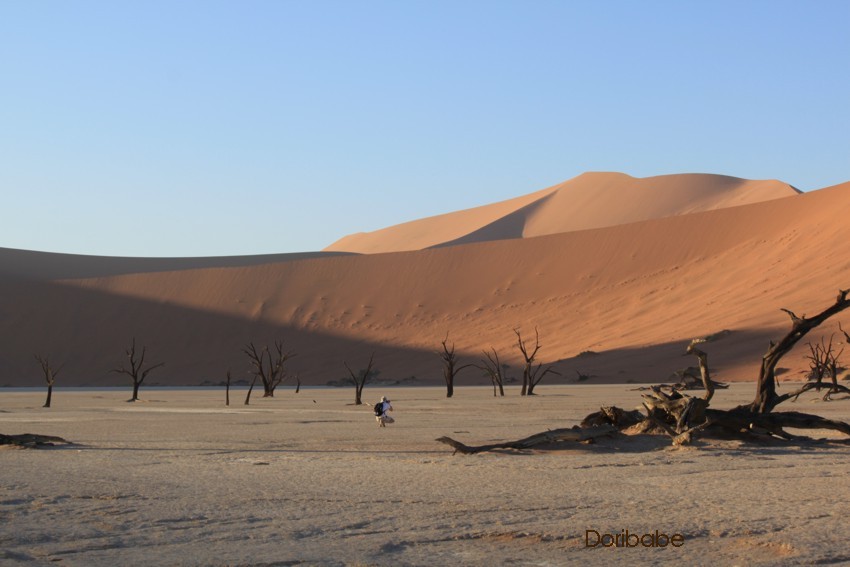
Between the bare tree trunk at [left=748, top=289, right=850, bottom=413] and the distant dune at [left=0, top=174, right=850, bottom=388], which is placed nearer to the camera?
the bare tree trunk at [left=748, top=289, right=850, bottom=413]

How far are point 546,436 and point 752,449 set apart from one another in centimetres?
244

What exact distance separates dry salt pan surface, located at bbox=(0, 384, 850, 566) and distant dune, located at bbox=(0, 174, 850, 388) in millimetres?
34754

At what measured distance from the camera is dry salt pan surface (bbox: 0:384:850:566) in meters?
7.07

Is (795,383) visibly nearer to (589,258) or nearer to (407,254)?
(589,258)

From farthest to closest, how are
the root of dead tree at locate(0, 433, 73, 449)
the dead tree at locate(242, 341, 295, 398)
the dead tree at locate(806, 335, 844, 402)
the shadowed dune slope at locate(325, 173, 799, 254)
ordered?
the shadowed dune slope at locate(325, 173, 799, 254) < the dead tree at locate(242, 341, 295, 398) < the dead tree at locate(806, 335, 844, 402) < the root of dead tree at locate(0, 433, 73, 449)

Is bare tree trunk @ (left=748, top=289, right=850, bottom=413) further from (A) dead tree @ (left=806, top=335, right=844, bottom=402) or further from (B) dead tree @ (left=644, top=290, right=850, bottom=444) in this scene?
(A) dead tree @ (left=806, top=335, right=844, bottom=402)

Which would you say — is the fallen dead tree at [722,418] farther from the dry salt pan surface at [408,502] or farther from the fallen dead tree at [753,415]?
the dry salt pan surface at [408,502]

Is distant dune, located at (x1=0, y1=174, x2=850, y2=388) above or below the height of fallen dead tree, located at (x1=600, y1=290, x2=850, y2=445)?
above

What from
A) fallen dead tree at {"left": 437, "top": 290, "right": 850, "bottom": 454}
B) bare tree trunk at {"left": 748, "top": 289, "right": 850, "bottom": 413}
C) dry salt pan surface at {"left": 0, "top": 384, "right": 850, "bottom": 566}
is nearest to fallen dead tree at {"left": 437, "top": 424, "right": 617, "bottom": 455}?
fallen dead tree at {"left": 437, "top": 290, "right": 850, "bottom": 454}

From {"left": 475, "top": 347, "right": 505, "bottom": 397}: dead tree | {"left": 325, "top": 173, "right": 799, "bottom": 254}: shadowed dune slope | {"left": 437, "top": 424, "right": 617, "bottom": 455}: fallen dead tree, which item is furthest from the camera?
{"left": 325, "top": 173, "right": 799, "bottom": 254}: shadowed dune slope

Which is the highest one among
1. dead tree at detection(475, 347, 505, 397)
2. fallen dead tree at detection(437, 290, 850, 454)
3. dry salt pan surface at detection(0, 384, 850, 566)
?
dead tree at detection(475, 347, 505, 397)

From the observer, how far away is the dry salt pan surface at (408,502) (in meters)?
7.07

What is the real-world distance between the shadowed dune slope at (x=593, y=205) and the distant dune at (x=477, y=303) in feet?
139

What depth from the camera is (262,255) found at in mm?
101875
